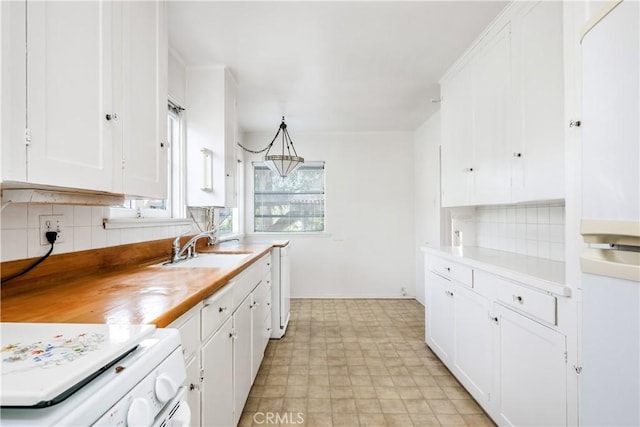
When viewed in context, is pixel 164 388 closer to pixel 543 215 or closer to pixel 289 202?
pixel 543 215

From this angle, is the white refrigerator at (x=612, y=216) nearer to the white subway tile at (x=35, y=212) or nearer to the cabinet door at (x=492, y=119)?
the cabinet door at (x=492, y=119)

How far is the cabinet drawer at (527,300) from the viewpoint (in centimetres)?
133

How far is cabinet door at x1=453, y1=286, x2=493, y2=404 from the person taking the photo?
5.93ft

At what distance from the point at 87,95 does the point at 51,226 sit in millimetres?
596

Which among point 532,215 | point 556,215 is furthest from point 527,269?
point 532,215

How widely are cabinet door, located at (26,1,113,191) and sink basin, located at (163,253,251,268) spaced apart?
3.29 ft

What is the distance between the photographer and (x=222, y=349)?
1.42 metres

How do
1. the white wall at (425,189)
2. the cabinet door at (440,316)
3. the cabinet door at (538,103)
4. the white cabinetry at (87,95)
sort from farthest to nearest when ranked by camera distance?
the white wall at (425,189) < the cabinet door at (440,316) < the cabinet door at (538,103) < the white cabinetry at (87,95)

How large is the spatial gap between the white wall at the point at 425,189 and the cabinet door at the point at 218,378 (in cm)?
293

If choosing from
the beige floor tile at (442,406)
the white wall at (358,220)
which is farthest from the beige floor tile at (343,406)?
the white wall at (358,220)

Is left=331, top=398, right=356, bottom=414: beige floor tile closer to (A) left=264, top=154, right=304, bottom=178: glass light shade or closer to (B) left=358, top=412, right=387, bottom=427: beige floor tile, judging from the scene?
(B) left=358, top=412, right=387, bottom=427: beige floor tile

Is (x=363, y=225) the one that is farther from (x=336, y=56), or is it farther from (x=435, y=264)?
(x=336, y=56)

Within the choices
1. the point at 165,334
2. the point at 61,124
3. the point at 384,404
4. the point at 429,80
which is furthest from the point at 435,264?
the point at 61,124

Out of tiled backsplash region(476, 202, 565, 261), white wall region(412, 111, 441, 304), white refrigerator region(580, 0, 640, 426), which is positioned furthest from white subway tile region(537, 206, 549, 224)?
white wall region(412, 111, 441, 304)
